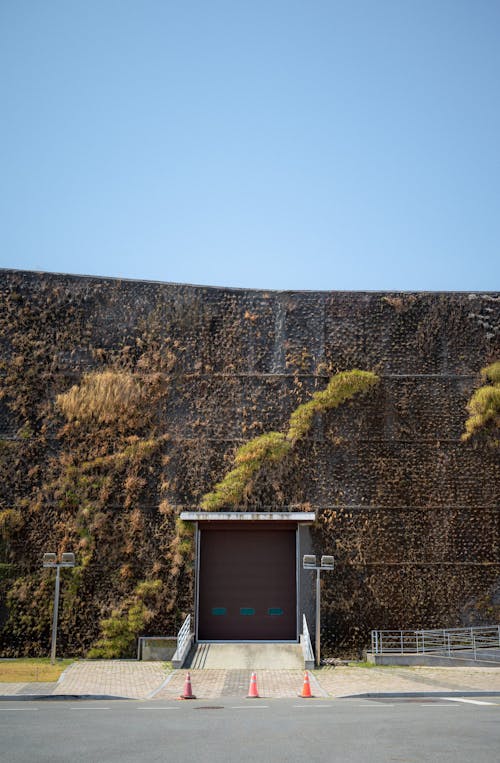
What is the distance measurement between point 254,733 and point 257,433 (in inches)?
558

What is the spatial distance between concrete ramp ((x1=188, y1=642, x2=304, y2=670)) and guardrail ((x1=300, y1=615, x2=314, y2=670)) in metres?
0.27

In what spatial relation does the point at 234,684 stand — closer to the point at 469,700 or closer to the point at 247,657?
the point at 247,657

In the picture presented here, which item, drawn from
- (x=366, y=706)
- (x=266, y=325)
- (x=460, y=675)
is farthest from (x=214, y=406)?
(x=366, y=706)

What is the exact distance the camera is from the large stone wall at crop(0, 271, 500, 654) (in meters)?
21.7

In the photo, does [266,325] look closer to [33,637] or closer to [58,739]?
[33,637]

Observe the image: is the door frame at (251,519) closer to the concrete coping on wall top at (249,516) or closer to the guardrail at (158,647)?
the concrete coping on wall top at (249,516)

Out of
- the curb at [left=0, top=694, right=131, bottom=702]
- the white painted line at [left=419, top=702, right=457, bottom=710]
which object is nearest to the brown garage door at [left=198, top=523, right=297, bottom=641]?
the curb at [left=0, top=694, right=131, bottom=702]

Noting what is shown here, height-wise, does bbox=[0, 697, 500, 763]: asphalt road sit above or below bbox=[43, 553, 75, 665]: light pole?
below

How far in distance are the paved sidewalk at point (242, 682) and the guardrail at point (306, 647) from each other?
236mm

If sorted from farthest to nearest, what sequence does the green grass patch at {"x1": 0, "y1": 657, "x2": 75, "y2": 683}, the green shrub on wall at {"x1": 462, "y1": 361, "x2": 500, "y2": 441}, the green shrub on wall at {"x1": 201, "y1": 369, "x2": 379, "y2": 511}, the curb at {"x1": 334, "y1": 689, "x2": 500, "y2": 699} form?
1. the green shrub on wall at {"x1": 462, "y1": 361, "x2": 500, "y2": 441}
2. the green shrub on wall at {"x1": 201, "y1": 369, "x2": 379, "y2": 511}
3. the green grass patch at {"x1": 0, "y1": 657, "x2": 75, "y2": 683}
4. the curb at {"x1": 334, "y1": 689, "x2": 500, "y2": 699}

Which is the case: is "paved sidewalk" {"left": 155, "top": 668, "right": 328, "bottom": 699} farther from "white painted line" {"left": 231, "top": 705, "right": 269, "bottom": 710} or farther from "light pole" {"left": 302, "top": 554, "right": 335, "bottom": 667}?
"white painted line" {"left": 231, "top": 705, "right": 269, "bottom": 710}

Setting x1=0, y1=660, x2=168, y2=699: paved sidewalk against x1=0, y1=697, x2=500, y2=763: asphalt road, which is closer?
x1=0, y1=697, x2=500, y2=763: asphalt road

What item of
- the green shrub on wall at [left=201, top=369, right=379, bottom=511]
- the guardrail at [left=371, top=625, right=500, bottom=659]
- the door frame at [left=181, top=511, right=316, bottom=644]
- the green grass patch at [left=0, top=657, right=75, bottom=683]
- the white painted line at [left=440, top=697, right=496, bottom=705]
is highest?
the green shrub on wall at [left=201, top=369, right=379, bottom=511]

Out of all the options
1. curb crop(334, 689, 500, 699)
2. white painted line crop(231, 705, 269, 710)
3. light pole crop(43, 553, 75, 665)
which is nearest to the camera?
white painted line crop(231, 705, 269, 710)
